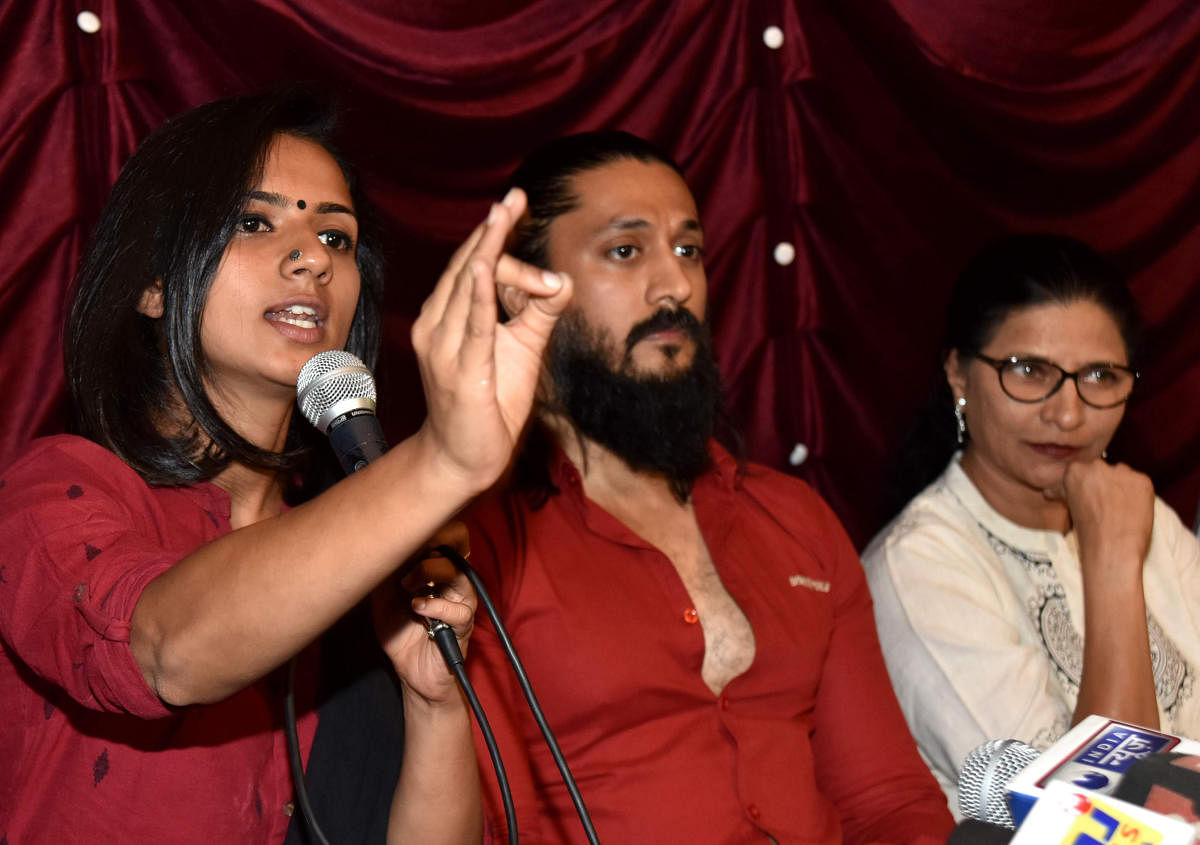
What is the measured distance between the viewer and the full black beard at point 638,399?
7.19 ft

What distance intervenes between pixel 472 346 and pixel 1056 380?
1763 mm

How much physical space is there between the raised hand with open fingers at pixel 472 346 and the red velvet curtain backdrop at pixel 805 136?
4.39 feet

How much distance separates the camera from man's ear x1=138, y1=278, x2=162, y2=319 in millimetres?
1637

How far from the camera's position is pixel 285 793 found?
5.52 ft

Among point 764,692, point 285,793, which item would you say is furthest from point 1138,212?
point 285,793

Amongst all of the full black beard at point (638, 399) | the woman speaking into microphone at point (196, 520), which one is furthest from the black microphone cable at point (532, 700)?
the full black beard at point (638, 399)

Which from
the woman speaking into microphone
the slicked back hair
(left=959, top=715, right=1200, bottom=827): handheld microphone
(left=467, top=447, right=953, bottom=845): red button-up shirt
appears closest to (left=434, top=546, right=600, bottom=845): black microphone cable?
the woman speaking into microphone

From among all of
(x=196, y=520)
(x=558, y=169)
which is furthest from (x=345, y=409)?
(x=558, y=169)

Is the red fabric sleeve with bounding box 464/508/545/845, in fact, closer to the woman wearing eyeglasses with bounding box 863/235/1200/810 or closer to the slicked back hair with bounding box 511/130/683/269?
the slicked back hair with bounding box 511/130/683/269

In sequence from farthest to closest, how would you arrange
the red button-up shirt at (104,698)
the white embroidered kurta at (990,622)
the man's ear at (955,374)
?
the man's ear at (955,374), the white embroidered kurta at (990,622), the red button-up shirt at (104,698)

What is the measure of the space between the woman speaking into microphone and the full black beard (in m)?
0.55

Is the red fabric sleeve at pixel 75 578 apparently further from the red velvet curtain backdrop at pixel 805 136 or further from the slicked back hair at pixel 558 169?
the slicked back hair at pixel 558 169

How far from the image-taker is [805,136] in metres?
2.90

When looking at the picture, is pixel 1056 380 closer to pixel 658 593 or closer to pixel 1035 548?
pixel 1035 548
